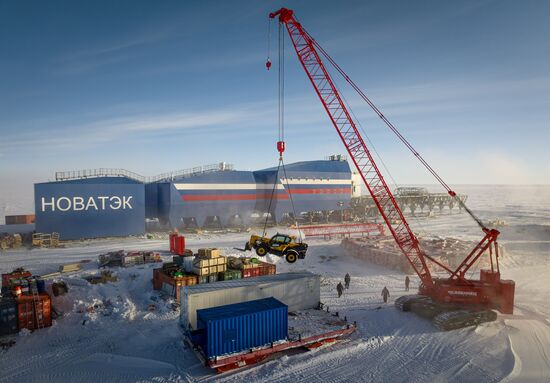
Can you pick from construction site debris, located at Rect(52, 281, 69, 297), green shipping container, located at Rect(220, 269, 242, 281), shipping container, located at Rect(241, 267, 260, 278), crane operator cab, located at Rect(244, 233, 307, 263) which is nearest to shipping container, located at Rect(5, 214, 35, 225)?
construction site debris, located at Rect(52, 281, 69, 297)

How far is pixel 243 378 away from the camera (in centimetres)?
1505

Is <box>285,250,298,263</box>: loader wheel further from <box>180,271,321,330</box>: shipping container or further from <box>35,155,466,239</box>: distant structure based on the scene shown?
<box>35,155,466,239</box>: distant structure

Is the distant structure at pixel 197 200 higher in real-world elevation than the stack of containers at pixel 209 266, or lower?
A: higher

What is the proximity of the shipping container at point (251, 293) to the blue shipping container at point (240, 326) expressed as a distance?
36.2 inches

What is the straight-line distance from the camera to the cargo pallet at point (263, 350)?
15.5m

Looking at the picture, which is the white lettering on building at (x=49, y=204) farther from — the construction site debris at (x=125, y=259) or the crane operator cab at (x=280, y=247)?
the crane operator cab at (x=280, y=247)

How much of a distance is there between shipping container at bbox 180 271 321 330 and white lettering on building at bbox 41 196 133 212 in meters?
29.8

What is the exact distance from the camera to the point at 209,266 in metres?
25.2

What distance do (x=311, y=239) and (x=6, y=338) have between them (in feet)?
113

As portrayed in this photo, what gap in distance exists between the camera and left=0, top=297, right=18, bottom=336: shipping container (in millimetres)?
18594

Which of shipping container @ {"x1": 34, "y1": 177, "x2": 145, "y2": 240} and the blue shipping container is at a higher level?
shipping container @ {"x1": 34, "y1": 177, "x2": 145, "y2": 240}

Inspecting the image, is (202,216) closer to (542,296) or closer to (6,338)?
(6,338)

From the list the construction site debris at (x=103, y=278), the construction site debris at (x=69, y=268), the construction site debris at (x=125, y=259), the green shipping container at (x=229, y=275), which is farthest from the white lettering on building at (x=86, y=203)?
the green shipping container at (x=229, y=275)

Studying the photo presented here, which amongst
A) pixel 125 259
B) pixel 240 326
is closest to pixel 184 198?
pixel 125 259
